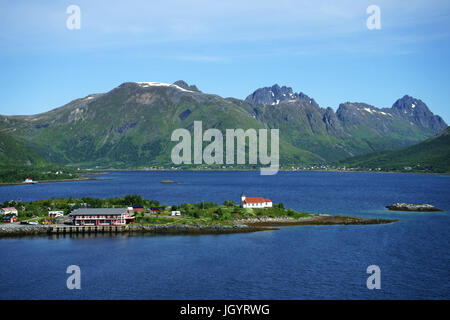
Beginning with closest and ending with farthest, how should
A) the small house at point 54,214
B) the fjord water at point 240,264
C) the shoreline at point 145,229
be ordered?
1. the fjord water at point 240,264
2. the shoreline at point 145,229
3. the small house at point 54,214

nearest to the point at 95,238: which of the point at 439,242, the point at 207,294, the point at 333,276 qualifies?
the point at 207,294

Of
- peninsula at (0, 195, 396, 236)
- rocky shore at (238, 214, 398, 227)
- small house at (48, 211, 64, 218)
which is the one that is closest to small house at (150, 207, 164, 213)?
peninsula at (0, 195, 396, 236)

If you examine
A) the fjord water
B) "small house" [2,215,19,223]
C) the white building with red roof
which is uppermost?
the white building with red roof

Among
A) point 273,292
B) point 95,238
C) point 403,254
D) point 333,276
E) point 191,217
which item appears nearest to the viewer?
point 273,292

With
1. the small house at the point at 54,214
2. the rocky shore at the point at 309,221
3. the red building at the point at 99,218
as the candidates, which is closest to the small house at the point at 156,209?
the red building at the point at 99,218

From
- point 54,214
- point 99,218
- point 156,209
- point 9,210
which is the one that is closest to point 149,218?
point 156,209

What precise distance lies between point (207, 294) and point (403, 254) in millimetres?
35953

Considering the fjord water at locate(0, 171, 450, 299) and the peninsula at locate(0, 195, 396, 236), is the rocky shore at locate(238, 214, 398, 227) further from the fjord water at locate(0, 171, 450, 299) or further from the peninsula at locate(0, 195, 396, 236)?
the fjord water at locate(0, 171, 450, 299)

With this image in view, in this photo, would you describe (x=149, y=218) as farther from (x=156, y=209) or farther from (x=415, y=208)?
(x=415, y=208)

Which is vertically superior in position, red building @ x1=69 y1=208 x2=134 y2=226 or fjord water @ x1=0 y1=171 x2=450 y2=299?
red building @ x1=69 y1=208 x2=134 y2=226

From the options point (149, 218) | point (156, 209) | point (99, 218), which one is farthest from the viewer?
point (156, 209)

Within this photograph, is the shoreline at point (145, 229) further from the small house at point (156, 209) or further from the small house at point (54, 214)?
the small house at point (156, 209)
